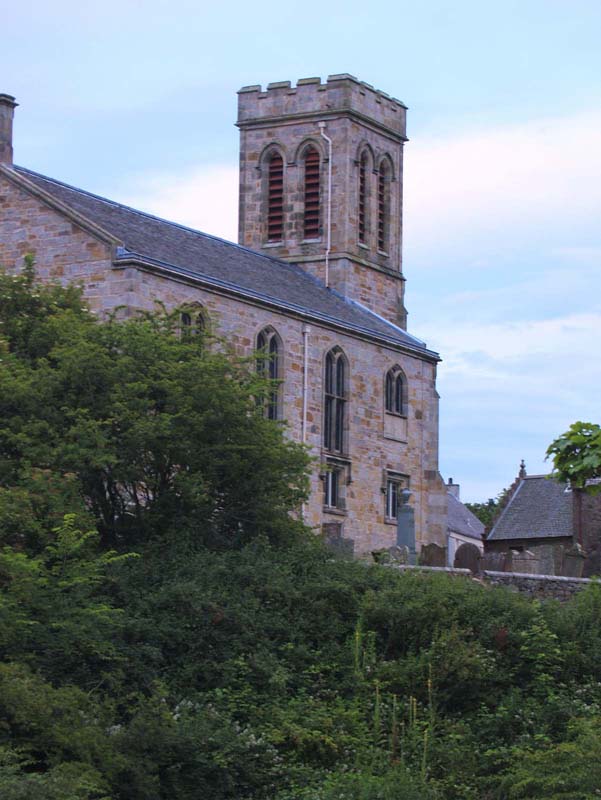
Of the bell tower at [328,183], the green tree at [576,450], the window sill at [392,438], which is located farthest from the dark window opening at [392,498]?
the green tree at [576,450]

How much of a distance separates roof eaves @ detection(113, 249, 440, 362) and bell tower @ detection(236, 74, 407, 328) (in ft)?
15.3

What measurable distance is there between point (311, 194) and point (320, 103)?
10.2 feet

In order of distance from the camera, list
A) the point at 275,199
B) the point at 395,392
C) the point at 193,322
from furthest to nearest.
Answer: the point at 275,199
the point at 395,392
the point at 193,322

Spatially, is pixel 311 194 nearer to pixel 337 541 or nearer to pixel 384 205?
pixel 384 205

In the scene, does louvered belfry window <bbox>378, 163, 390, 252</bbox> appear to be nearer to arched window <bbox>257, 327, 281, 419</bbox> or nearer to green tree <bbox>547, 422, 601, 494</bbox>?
arched window <bbox>257, 327, 281, 419</bbox>

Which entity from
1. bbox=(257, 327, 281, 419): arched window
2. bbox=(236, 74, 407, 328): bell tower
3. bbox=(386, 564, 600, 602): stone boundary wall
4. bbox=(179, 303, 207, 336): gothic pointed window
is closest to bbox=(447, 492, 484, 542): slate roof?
bbox=(236, 74, 407, 328): bell tower

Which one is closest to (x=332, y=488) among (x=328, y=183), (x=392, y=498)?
(x=392, y=498)

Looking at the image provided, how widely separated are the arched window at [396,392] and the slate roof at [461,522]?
28.8 metres

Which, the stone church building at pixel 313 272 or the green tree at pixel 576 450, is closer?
the green tree at pixel 576 450

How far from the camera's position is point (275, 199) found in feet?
219

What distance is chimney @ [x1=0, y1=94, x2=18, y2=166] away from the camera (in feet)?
167

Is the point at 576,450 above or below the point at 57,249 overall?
below

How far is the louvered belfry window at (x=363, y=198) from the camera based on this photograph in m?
66.3

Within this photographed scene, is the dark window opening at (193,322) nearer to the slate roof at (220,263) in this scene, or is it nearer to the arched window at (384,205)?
the slate roof at (220,263)
